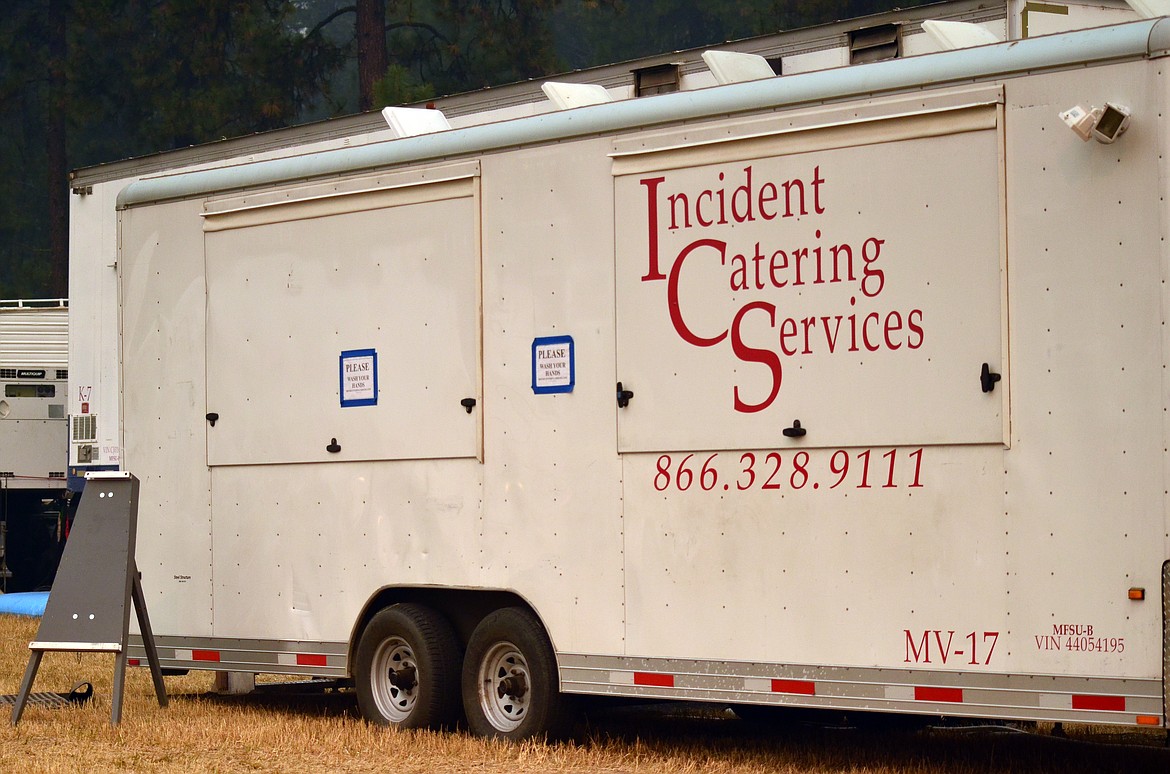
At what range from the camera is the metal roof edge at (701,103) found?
7121 mm

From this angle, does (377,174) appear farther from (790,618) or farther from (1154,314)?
(1154,314)

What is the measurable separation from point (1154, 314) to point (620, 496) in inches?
110

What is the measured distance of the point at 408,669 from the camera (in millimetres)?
9406

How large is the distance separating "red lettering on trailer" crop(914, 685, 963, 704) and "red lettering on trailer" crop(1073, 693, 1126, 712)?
0.52m

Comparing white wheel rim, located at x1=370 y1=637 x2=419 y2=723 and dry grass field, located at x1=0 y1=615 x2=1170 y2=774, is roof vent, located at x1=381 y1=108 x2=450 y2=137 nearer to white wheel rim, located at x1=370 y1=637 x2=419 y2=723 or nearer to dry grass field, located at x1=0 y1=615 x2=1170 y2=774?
white wheel rim, located at x1=370 y1=637 x2=419 y2=723

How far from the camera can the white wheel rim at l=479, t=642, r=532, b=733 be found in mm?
8938

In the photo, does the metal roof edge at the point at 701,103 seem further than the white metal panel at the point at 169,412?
No

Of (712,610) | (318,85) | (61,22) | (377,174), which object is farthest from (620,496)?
(61,22)

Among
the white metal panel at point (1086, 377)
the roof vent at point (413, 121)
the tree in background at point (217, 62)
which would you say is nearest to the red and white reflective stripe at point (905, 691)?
the white metal panel at point (1086, 377)

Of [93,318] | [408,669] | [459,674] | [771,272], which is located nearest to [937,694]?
[771,272]

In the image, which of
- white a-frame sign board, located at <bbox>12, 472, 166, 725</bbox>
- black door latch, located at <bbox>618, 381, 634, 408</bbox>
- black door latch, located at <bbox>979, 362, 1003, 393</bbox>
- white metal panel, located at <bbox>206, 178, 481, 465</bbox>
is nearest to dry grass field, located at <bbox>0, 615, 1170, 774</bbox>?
white a-frame sign board, located at <bbox>12, 472, 166, 725</bbox>

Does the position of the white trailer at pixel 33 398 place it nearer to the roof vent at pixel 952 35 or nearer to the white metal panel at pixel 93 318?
the white metal panel at pixel 93 318

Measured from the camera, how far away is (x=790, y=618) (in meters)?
7.81

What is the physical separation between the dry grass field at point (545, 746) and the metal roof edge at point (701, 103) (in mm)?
3138
